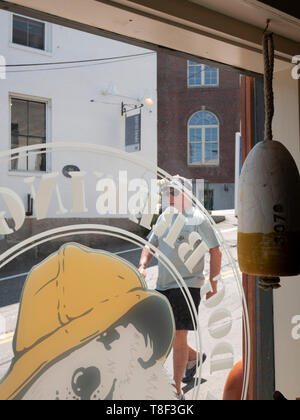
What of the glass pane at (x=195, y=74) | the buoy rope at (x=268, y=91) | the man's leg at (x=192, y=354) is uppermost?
the glass pane at (x=195, y=74)

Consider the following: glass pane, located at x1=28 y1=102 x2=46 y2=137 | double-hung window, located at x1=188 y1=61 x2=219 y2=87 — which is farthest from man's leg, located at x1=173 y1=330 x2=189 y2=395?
double-hung window, located at x1=188 y1=61 x2=219 y2=87

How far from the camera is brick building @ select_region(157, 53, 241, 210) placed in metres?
2.13

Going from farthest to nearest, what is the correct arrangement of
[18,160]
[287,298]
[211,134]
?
[211,134], [287,298], [18,160]

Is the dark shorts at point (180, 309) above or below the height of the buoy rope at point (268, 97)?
below

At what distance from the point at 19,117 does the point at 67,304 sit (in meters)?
0.81

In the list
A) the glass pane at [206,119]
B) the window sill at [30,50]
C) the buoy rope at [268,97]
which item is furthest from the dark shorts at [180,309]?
the glass pane at [206,119]

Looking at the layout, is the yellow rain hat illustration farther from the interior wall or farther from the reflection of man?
the interior wall

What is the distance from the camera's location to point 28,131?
1.55m

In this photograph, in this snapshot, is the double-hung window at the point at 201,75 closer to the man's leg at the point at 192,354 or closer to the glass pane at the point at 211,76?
the glass pane at the point at 211,76

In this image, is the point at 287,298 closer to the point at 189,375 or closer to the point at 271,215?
the point at 189,375

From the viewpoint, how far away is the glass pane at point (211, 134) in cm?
362

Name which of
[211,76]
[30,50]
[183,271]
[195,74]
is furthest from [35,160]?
[211,76]

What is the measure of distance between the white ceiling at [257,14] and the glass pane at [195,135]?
155 cm

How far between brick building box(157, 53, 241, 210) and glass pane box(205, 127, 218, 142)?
0.01 metres
